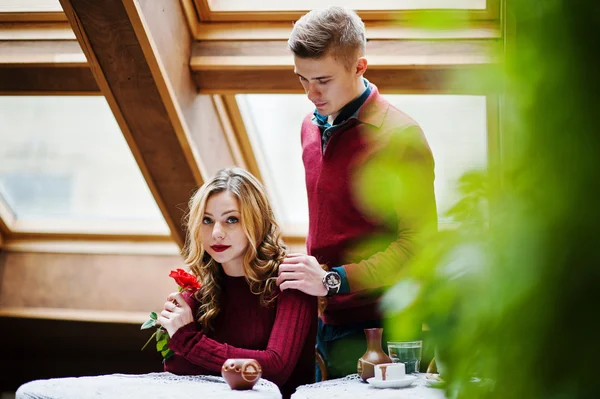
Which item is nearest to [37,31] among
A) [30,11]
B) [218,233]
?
[30,11]

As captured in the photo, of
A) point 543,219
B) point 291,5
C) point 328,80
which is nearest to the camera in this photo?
point 543,219

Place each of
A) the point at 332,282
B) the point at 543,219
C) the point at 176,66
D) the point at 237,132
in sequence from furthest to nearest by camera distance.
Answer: the point at 237,132, the point at 176,66, the point at 332,282, the point at 543,219

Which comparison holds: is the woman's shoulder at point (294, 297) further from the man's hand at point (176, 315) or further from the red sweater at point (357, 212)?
the man's hand at point (176, 315)

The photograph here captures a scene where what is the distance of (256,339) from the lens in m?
1.83

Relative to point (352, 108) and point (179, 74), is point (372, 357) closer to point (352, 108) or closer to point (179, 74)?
point (352, 108)

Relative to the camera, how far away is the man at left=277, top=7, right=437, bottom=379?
5.68ft

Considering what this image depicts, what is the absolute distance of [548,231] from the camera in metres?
0.34

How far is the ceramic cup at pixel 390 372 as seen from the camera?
1500 mm

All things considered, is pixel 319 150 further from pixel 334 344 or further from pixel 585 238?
pixel 585 238

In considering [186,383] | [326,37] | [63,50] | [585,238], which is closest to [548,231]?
[585,238]

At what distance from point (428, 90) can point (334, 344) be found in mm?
1171

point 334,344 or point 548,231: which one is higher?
point 334,344

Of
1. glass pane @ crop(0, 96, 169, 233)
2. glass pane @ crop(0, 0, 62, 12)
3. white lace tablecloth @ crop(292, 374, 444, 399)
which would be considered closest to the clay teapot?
white lace tablecloth @ crop(292, 374, 444, 399)

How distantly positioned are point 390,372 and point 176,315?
0.56 m
